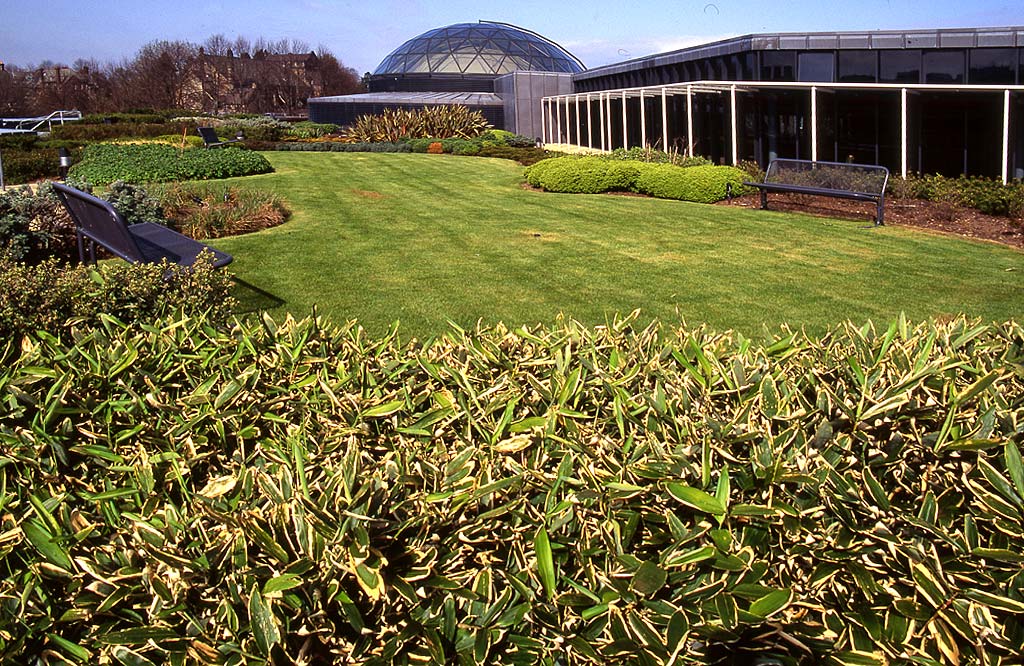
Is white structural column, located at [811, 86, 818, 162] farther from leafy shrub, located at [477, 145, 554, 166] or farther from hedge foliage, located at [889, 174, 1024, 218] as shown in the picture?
leafy shrub, located at [477, 145, 554, 166]

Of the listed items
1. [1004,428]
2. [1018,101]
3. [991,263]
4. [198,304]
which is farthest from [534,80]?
[1004,428]

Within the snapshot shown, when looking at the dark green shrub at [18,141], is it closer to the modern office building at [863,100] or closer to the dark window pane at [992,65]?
the modern office building at [863,100]

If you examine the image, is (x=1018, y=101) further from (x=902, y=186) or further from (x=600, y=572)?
(x=600, y=572)

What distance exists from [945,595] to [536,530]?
36.1 inches

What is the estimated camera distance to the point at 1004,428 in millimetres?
2357

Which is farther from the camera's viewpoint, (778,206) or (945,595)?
(778,206)

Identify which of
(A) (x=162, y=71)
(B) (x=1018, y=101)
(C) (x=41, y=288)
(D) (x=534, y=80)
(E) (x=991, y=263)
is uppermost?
(A) (x=162, y=71)

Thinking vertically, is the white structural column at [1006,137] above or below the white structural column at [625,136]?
below

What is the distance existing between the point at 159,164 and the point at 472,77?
34.5 meters

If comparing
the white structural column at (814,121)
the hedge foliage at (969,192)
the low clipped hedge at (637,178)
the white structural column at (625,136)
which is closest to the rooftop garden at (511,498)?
the hedge foliage at (969,192)

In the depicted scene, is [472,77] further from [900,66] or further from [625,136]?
[900,66]

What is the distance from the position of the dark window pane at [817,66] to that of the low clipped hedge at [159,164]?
37.3 ft

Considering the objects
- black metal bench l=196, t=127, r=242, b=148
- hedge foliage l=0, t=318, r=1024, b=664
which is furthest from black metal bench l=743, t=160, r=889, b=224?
Result: black metal bench l=196, t=127, r=242, b=148

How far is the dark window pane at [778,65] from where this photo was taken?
19.2 meters
